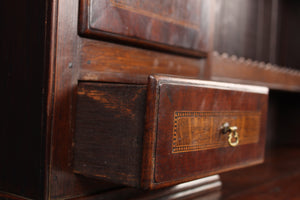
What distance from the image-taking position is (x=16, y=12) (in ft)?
2.53

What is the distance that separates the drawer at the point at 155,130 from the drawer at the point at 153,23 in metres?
0.14

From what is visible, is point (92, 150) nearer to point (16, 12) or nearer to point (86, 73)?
point (86, 73)

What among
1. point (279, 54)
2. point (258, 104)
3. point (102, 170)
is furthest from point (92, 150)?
point (279, 54)

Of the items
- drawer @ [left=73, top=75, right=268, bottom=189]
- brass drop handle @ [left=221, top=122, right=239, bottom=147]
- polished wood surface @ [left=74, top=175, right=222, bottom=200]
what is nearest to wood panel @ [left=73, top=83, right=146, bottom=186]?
drawer @ [left=73, top=75, right=268, bottom=189]

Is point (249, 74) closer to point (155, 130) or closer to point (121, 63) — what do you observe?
point (121, 63)

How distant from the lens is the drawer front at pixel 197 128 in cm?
65

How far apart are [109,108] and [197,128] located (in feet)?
0.60

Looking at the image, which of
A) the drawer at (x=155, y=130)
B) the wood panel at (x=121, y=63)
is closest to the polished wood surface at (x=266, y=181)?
the drawer at (x=155, y=130)

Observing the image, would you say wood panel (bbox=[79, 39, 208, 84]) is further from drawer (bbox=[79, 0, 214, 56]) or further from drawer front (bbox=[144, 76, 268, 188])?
drawer front (bbox=[144, 76, 268, 188])

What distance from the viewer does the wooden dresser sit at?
2.19ft

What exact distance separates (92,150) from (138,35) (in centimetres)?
30

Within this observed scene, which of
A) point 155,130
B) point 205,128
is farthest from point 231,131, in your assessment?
point 155,130

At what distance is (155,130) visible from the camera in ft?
2.10

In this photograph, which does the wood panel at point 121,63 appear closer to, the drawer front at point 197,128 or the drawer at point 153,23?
the drawer at point 153,23
